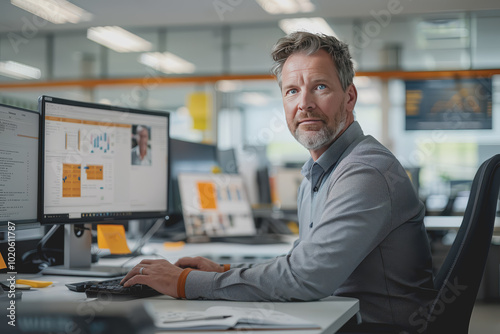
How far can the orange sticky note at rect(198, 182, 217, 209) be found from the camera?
275 cm

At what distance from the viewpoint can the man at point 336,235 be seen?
1188 millimetres

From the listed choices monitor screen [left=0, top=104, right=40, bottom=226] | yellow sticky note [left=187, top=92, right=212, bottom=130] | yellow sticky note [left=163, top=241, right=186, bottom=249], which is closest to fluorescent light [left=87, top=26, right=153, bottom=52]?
yellow sticky note [left=187, top=92, right=212, bottom=130]

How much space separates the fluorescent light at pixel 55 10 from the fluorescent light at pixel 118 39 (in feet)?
1.88

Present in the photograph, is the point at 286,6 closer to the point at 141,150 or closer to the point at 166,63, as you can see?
the point at 166,63

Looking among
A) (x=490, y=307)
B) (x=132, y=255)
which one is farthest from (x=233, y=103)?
(x=132, y=255)

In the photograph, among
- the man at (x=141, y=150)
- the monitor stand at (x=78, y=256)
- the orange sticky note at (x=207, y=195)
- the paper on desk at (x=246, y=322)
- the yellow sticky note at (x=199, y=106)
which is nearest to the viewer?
the paper on desk at (x=246, y=322)

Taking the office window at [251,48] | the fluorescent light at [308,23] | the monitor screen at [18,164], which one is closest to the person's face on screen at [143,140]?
the monitor screen at [18,164]

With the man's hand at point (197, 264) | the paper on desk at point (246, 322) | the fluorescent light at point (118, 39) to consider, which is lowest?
the paper on desk at point (246, 322)

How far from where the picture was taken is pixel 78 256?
1.75 metres

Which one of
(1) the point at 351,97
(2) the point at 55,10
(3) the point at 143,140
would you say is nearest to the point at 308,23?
(2) the point at 55,10

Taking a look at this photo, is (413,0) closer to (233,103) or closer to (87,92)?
(233,103)

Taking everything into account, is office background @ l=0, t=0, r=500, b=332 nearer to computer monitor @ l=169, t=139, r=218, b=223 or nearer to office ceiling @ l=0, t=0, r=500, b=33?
office ceiling @ l=0, t=0, r=500, b=33

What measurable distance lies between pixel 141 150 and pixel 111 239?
0.33 m

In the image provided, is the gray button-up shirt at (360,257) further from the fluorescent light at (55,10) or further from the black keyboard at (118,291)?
the fluorescent light at (55,10)
